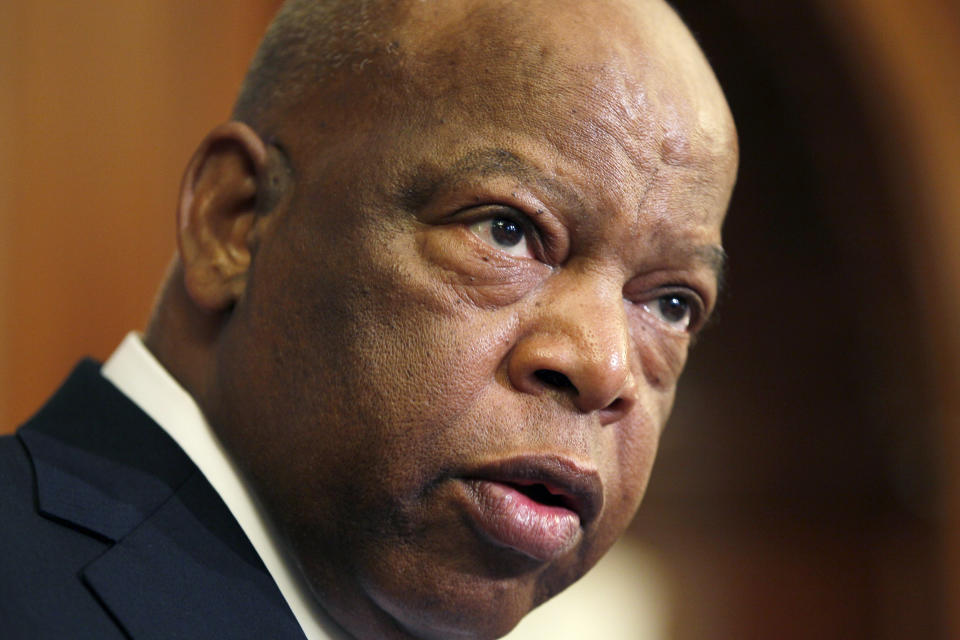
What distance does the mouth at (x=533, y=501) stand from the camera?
1.20 m

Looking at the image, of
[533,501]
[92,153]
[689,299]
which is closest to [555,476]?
[533,501]

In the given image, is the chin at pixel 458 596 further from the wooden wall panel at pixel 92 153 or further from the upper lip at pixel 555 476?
the wooden wall panel at pixel 92 153

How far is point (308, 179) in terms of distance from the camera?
1.35 meters

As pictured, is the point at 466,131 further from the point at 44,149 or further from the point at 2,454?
the point at 44,149

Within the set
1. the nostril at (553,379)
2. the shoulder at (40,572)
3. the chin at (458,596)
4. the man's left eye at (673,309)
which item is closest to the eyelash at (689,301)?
the man's left eye at (673,309)

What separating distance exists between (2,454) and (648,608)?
2814mm

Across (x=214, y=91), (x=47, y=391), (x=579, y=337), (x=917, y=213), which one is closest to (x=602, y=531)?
(x=579, y=337)

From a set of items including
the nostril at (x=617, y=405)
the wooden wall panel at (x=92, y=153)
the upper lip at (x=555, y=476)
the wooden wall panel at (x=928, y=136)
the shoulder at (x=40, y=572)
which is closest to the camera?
the shoulder at (x=40, y=572)

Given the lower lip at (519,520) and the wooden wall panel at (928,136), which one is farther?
the wooden wall panel at (928,136)

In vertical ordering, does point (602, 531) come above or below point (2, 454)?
above

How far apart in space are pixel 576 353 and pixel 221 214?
54 centimetres

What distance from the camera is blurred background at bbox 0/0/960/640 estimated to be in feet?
8.02

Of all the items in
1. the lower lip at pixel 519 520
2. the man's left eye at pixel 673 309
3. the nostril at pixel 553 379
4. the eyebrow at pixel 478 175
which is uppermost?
the eyebrow at pixel 478 175

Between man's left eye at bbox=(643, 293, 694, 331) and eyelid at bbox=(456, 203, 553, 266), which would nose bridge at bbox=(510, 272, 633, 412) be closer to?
eyelid at bbox=(456, 203, 553, 266)
